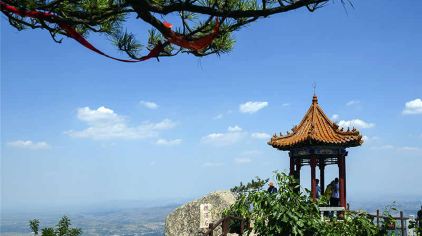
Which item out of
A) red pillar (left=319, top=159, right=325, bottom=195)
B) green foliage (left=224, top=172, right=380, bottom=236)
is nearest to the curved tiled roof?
red pillar (left=319, top=159, right=325, bottom=195)

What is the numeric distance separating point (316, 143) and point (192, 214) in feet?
18.5

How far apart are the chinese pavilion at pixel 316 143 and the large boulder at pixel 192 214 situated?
345 centimetres

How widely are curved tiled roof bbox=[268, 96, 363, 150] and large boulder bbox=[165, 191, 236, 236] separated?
352cm

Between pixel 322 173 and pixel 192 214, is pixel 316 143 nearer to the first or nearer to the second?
pixel 322 173

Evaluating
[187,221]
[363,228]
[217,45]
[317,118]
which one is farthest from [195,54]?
[187,221]

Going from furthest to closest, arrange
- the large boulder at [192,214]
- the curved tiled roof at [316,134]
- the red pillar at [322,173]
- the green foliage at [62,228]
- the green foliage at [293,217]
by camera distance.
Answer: the green foliage at [62,228] → the large boulder at [192,214] → the red pillar at [322,173] → the curved tiled roof at [316,134] → the green foliage at [293,217]

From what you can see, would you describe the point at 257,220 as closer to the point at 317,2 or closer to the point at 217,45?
the point at 217,45

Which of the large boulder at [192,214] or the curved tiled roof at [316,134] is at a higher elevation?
the curved tiled roof at [316,134]

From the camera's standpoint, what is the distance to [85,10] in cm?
634

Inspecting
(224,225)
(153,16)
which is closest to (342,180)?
(224,225)

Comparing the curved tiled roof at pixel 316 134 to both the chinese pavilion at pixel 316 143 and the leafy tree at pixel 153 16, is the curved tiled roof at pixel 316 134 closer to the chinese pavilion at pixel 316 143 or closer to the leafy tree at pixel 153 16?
the chinese pavilion at pixel 316 143

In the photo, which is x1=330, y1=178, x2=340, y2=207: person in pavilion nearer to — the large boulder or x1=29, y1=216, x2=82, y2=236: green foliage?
the large boulder

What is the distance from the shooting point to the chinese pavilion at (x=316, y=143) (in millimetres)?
12422

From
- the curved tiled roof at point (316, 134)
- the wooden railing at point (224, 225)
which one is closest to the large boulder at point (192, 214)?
the curved tiled roof at point (316, 134)
